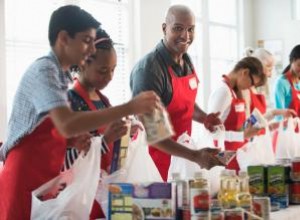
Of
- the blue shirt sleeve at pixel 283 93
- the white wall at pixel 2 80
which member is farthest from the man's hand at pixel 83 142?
the blue shirt sleeve at pixel 283 93

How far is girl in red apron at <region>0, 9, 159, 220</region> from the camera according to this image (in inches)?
50.8

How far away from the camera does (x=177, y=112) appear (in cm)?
227

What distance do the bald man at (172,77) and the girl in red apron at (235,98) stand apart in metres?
0.50

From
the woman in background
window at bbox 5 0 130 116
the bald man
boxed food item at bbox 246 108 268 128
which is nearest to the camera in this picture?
the bald man

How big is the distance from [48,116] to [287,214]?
89 cm

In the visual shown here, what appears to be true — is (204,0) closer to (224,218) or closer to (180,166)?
(180,166)

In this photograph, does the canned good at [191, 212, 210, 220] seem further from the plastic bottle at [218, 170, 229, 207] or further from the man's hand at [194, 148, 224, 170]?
the man's hand at [194, 148, 224, 170]

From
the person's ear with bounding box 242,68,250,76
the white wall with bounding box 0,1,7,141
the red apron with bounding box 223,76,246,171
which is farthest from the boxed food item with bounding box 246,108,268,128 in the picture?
the white wall with bounding box 0,1,7,141

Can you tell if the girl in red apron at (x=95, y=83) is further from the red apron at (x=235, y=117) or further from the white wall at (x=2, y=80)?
the white wall at (x=2, y=80)

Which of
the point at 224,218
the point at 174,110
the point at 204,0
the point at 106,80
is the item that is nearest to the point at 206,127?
the point at 174,110

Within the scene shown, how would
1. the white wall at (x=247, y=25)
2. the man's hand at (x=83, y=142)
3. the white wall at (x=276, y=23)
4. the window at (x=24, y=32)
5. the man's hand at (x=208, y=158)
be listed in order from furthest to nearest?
the white wall at (x=247, y=25), the white wall at (x=276, y=23), the window at (x=24, y=32), the man's hand at (x=208, y=158), the man's hand at (x=83, y=142)

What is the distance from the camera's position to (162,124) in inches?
51.9

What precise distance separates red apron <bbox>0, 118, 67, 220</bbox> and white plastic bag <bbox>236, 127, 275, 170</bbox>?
1185mm

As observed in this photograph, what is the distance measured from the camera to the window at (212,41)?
5.39m
